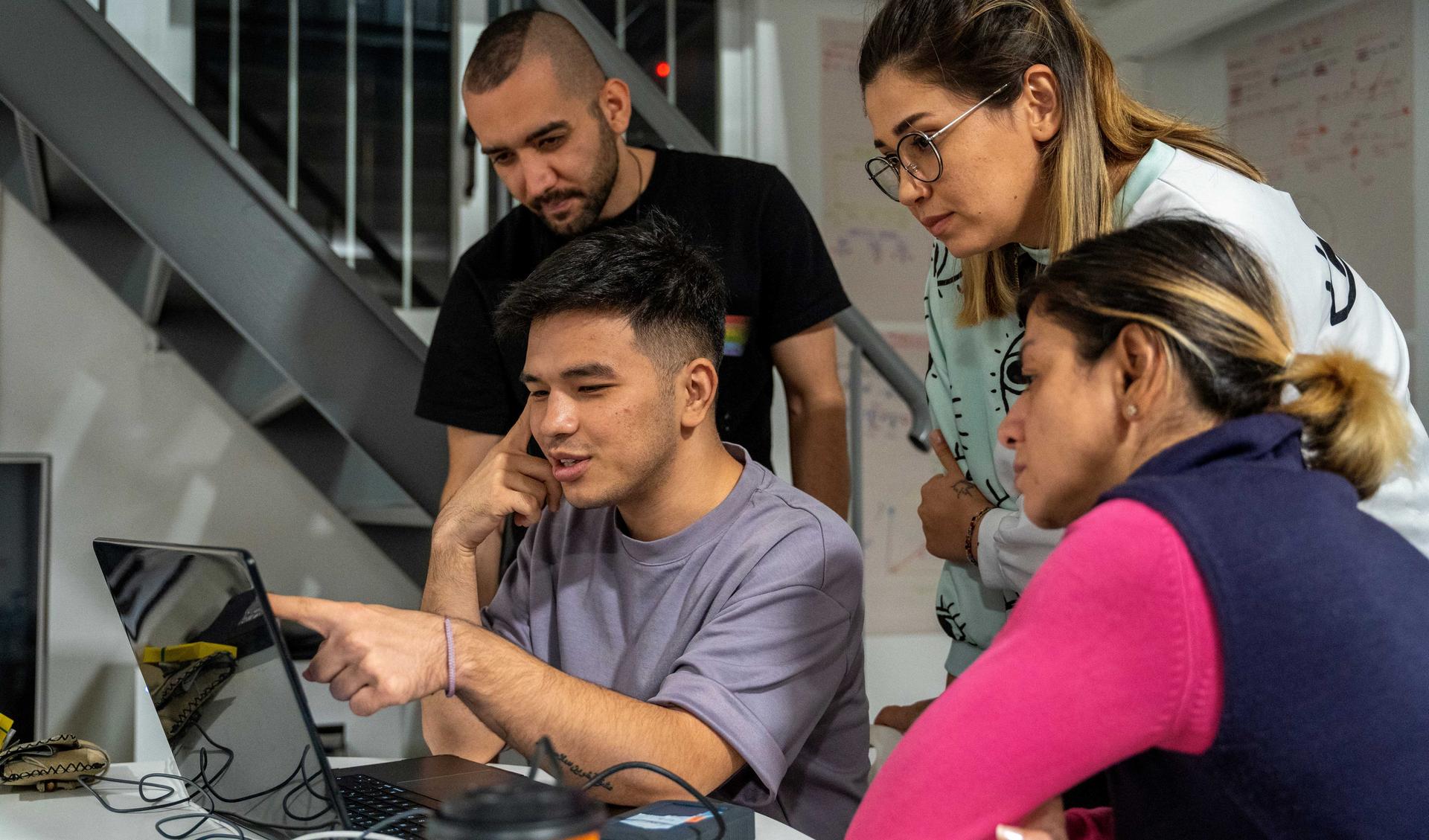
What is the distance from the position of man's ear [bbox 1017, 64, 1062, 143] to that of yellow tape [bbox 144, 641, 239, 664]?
34.3 inches

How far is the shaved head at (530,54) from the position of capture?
1.74 m

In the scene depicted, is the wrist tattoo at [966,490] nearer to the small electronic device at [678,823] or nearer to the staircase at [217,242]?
the small electronic device at [678,823]

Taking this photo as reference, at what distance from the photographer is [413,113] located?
9.84ft

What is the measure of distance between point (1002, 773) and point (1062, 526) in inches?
9.0

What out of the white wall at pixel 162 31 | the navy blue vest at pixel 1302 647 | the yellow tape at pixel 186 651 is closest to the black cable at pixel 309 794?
the yellow tape at pixel 186 651

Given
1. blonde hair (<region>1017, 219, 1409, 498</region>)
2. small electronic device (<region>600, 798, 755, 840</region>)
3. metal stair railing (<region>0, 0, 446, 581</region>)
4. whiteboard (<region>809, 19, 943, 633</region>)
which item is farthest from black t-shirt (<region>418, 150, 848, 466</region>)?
whiteboard (<region>809, 19, 943, 633</region>)

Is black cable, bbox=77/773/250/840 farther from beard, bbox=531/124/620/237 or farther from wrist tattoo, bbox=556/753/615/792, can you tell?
beard, bbox=531/124/620/237

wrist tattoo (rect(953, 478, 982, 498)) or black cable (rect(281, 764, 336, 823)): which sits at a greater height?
wrist tattoo (rect(953, 478, 982, 498))

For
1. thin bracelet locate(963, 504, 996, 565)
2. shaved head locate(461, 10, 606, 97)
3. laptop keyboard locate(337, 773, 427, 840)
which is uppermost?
shaved head locate(461, 10, 606, 97)

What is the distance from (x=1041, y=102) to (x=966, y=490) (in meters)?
0.43

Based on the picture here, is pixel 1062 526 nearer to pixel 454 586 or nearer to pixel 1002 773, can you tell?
pixel 1002 773

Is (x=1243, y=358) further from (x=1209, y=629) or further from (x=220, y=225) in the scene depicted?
(x=220, y=225)

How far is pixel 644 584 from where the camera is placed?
1.33 metres

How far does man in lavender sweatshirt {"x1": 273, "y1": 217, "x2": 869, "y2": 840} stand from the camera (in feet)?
3.54
